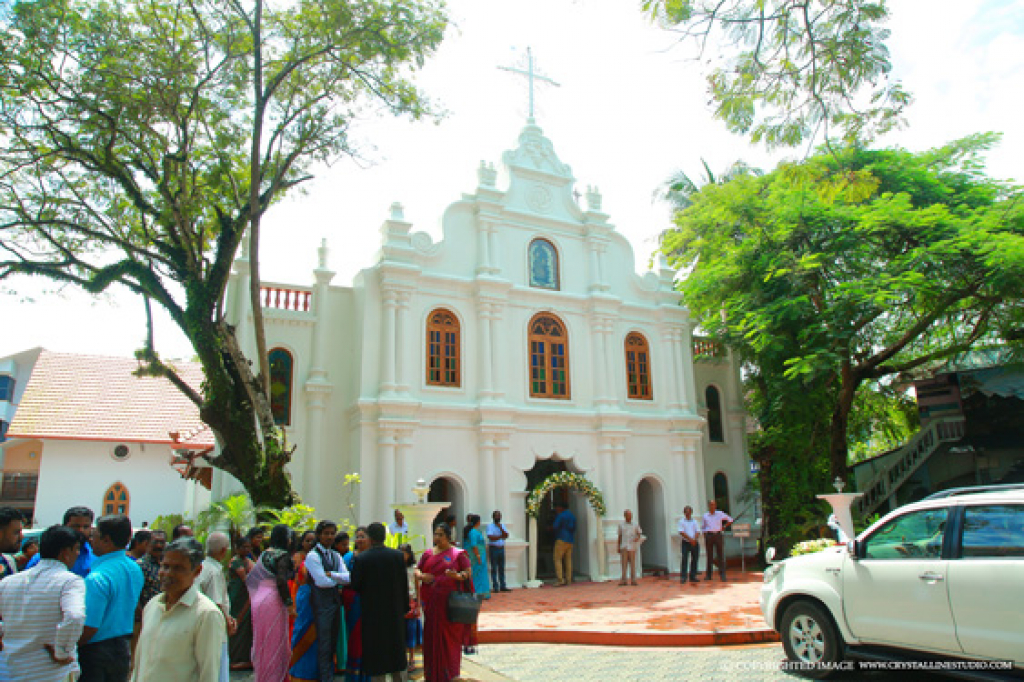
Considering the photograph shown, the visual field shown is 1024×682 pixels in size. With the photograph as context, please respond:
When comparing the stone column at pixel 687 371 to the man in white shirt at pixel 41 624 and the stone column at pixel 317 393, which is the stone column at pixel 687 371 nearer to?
the stone column at pixel 317 393

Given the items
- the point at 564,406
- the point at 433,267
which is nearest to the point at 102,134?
the point at 433,267

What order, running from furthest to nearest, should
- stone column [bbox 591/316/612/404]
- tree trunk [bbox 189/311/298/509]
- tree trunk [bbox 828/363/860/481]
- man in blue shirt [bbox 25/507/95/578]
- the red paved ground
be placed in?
stone column [bbox 591/316/612/404] < tree trunk [bbox 828/363/860/481] < tree trunk [bbox 189/311/298/509] < the red paved ground < man in blue shirt [bbox 25/507/95/578]

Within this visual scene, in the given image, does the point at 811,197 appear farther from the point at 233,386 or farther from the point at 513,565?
the point at 233,386

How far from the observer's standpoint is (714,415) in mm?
20812

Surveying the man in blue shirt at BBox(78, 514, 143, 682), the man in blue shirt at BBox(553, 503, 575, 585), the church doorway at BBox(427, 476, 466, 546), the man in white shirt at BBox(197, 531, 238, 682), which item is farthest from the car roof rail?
the church doorway at BBox(427, 476, 466, 546)

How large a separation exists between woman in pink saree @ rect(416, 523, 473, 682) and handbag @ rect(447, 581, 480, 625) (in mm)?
113

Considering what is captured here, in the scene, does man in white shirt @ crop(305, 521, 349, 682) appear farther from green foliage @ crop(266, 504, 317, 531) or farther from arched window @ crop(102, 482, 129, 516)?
arched window @ crop(102, 482, 129, 516)

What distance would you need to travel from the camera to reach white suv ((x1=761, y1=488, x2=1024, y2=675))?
4.99 m

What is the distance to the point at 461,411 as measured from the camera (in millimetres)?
15602

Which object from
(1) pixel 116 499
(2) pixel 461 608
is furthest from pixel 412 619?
(1) pixel 116 499

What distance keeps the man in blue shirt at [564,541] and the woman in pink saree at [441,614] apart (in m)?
8.39

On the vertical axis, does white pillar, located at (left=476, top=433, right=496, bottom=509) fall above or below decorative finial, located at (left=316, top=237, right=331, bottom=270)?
below

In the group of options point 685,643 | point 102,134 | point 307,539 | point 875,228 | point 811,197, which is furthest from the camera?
point 811,197

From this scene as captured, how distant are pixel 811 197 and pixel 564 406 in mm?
7353
